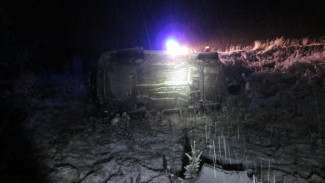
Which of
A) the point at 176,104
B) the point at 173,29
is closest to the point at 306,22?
the point at 173,29

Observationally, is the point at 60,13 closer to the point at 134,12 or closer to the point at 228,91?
the point at 134,12

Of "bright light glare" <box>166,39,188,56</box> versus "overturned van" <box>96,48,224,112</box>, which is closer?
"overturned van" <box>96,48,224,112</box>

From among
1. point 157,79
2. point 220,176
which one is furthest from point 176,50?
point 220,176

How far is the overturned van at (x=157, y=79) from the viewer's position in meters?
5.42

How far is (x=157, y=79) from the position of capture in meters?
5.52

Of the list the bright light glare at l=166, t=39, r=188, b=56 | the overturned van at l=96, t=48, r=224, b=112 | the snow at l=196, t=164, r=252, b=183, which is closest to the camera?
the snow at l=196, t=164, r=252, b=183

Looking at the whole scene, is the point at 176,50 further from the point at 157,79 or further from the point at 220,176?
the point at 220,176

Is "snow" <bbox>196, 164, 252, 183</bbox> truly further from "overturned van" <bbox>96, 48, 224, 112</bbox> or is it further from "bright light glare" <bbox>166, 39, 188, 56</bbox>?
"bright light glare" <bbox>166, 39, 188, 56</bbox>

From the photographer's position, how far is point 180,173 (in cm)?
325

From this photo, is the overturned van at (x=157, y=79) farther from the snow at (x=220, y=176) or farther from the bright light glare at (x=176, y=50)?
the snow at (x=220, y=176)

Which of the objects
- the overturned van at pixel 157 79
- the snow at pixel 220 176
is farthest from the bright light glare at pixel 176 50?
the snow at pixel 220 176

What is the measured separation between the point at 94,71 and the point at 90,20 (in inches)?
434

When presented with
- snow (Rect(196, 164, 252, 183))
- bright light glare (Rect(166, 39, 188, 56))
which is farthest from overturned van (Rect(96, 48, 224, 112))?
snow (Rect(196, 164, 252, 183))

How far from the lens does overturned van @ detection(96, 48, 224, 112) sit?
5422 millimetres
